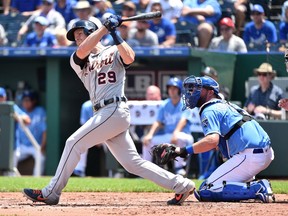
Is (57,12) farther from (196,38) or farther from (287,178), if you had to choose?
(287,178)

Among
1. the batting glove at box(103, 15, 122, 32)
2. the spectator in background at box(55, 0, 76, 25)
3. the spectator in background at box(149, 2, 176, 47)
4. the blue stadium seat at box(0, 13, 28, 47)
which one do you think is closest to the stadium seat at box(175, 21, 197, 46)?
the spectator in background at box(149, 2, 176, 47)

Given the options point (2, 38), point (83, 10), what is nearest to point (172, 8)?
point (83, 10)

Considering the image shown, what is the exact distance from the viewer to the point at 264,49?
1327 cm

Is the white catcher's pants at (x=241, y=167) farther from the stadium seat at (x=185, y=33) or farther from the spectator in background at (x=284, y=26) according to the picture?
the stadium seat at (x=185, y=33)

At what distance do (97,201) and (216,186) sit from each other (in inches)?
46.2

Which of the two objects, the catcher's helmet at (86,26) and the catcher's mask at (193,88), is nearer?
the catcher's helmet at (86,26)

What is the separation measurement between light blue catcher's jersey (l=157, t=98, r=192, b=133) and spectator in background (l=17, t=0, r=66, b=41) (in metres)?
2.99

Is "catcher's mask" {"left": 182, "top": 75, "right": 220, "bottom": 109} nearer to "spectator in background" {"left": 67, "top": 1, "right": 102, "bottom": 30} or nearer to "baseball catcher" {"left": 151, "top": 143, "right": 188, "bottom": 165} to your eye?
"baseball catcher" {"left": 151, "top": 143, "right": 188, "bottom": 165}

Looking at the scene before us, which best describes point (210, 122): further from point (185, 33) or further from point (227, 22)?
point (185, 33)

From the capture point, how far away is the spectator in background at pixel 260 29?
43.5 ft

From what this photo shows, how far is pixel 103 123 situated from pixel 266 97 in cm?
549

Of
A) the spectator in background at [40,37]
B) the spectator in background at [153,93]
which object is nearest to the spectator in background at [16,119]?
the spectator in background at [40,37]

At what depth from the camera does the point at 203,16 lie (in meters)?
14.0

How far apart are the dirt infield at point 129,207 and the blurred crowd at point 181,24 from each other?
17.4 feet
